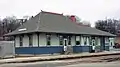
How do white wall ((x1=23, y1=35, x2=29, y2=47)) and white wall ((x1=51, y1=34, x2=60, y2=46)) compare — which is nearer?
white wall ((x1=51, y1=34, x2=60, y2=46))

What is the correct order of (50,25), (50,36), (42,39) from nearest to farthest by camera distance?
1. (42,39)
2. (50,36)
3. (50,25)

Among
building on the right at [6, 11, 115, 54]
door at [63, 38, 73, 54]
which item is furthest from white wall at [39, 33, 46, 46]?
door at [63, 38, 73, 54]

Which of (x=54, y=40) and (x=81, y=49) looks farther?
(x=81, y=49)

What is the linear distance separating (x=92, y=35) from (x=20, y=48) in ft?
42.9

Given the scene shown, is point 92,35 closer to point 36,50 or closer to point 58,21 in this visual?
point 58,21

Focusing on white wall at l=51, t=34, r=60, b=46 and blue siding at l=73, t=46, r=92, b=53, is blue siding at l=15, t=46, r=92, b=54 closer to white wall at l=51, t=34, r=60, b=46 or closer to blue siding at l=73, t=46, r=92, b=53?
blue siding at l=73, t=46, r=92, b=53

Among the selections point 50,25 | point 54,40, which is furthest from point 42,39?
point 50,25

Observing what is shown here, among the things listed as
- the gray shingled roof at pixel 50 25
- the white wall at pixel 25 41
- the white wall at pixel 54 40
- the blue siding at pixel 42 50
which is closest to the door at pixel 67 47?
the blue siding at pixel 42 50

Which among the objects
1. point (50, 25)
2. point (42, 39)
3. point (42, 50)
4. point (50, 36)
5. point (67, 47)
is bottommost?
point (42, 50)

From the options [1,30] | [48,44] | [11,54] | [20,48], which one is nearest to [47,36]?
[48,44]

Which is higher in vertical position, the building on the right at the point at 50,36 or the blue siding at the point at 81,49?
the building on the right at the point at 50,36

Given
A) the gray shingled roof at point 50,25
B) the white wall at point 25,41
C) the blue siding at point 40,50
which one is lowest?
the blue siding at point 40,50

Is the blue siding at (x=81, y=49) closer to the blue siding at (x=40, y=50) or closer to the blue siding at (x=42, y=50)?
the blue siding at (x=42, y=50)

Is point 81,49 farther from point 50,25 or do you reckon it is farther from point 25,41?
point 25,41
